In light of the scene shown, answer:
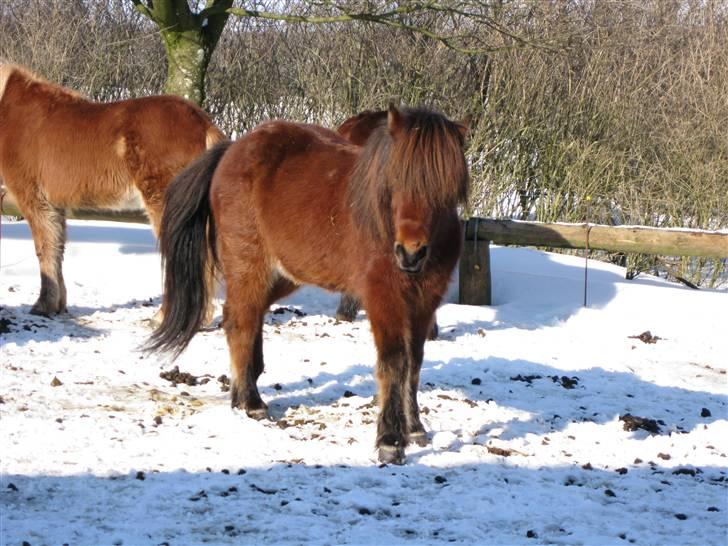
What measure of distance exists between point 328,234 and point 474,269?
4211 millimetres

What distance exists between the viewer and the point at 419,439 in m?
5.17

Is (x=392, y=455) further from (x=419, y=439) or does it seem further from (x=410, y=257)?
(x=410, y=257)

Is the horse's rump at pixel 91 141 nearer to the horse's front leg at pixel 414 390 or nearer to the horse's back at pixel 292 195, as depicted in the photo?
the horse's back at pixel 292 195

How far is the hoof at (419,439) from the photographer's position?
16.9 feet

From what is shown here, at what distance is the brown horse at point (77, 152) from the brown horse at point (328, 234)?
80.1 inches

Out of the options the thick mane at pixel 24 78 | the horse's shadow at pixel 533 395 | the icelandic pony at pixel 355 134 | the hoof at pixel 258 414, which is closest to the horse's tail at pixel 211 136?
the icelandic pony at pixel 355 134

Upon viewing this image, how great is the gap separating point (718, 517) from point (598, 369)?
3022mm

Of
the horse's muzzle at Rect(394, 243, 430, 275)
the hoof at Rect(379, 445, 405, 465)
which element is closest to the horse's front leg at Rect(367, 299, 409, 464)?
the hoof at Rect(379, 445, 405, 465)

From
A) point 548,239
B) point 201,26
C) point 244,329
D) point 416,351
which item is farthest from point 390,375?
point 201,26

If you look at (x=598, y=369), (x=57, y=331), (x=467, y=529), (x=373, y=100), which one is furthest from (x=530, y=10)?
(x=467, y=529)

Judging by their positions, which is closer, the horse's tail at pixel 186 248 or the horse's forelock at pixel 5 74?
the horse's tail at pixel 186 248

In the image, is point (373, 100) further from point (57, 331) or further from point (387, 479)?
point (387, 479)

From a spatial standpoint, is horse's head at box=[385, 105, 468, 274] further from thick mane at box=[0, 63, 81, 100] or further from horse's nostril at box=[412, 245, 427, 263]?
thick mane at box=[0, 63, 81, 100]

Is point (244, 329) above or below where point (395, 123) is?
below
